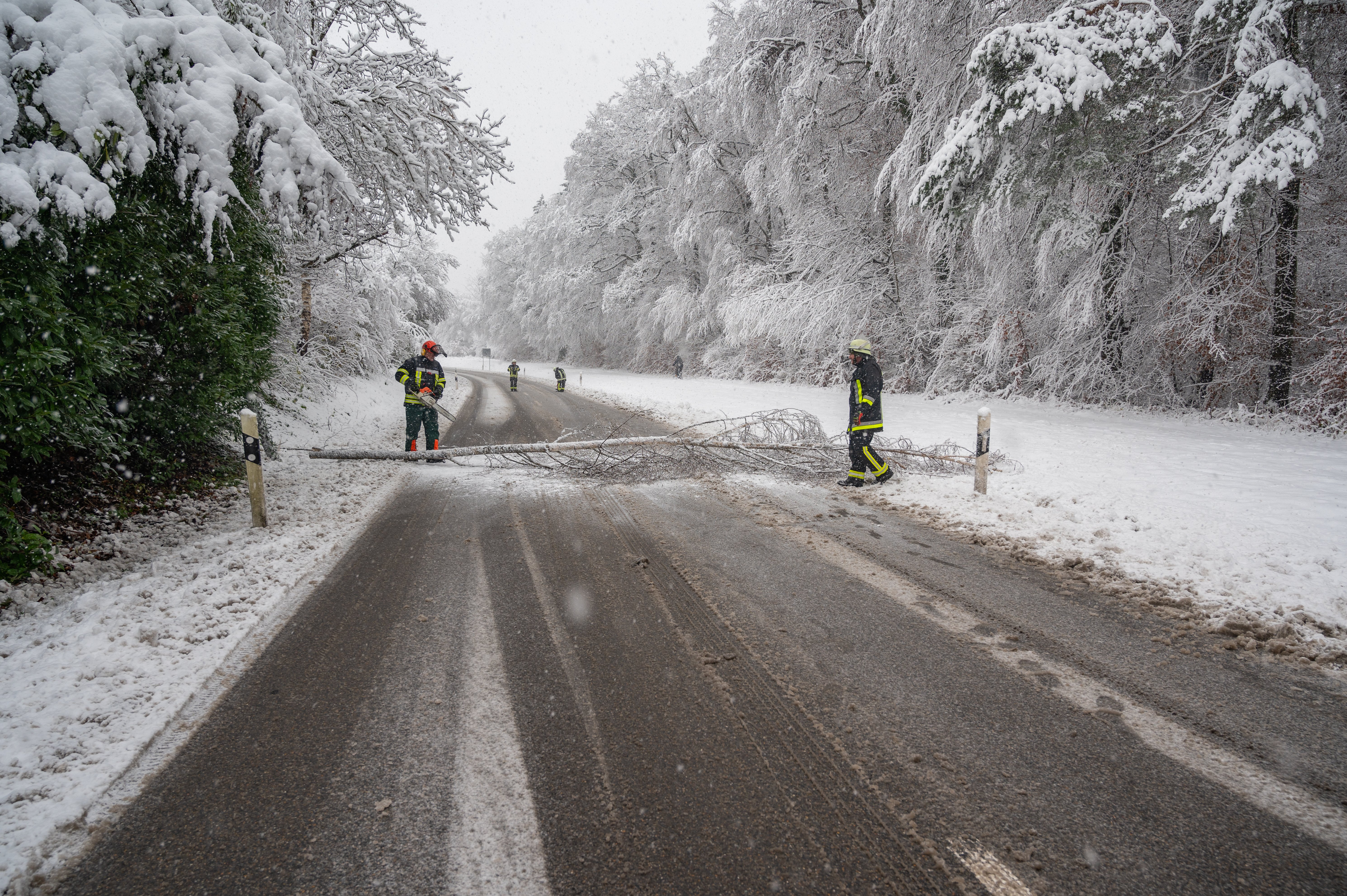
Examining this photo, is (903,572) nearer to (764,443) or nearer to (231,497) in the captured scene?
(764,443)

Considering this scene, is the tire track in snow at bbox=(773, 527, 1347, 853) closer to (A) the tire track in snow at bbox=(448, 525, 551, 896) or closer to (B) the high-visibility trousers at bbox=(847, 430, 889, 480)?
(A) the tire track in snow at bbox=(448, 525, 551, 896)

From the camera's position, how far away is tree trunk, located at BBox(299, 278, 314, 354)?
38.7 ft

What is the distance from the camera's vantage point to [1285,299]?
1057cm

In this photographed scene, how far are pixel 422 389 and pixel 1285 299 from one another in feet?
51.5

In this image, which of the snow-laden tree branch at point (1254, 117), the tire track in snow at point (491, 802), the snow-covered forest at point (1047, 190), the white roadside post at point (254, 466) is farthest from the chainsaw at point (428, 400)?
the snow-laden tree branch at point (1254, 117)

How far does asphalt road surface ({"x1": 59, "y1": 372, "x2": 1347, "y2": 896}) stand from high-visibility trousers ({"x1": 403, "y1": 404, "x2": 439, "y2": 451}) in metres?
→ 5.60

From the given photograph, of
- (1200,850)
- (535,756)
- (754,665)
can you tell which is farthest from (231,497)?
(1200,850)

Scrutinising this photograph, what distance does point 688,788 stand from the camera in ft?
6.88

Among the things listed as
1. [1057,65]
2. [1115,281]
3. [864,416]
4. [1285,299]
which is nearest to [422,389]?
[864,416]

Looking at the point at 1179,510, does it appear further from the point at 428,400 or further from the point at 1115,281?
the point at 428,400

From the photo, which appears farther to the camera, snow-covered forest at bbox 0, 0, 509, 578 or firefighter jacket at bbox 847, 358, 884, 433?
firefighter jacket at bbox 847, 358, 884, 433

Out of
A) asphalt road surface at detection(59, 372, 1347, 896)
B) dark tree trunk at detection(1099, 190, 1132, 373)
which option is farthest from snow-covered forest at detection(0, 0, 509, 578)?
dark tree trunk at detection(1099, 190, 1132, 373)

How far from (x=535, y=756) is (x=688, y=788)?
638 mm

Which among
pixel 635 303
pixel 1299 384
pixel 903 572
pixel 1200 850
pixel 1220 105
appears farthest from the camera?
pixel 635 303
